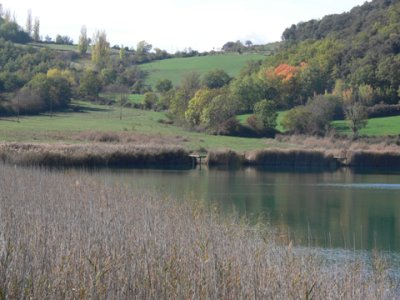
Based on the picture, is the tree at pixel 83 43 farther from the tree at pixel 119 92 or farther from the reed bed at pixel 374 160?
the reed bed at pixel 374 160

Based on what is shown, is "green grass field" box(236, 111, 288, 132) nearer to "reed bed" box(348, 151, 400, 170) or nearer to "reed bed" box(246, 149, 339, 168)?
"reed bed" box(348, 151, 400, 170)

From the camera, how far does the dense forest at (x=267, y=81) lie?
78375mm

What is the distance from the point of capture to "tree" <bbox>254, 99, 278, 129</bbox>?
3078 inches

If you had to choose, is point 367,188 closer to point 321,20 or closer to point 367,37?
point 367,37

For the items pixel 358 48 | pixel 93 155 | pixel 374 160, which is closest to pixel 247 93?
pixel 358 48

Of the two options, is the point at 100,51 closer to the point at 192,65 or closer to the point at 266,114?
the point at 192,65

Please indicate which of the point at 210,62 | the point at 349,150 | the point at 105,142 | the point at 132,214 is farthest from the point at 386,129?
the point at 132,214

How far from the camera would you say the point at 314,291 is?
1129 cm

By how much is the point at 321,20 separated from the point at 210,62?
819 inches

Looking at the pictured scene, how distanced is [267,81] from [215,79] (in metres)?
11.7

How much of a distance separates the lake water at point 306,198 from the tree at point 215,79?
4909 centimetres

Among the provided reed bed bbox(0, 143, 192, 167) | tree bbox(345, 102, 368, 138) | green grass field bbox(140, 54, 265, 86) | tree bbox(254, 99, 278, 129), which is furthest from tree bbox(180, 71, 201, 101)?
reed bed bbox(0, 143, 192, 167)

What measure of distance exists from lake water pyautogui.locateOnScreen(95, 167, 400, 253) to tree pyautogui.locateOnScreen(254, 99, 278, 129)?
22.8 m

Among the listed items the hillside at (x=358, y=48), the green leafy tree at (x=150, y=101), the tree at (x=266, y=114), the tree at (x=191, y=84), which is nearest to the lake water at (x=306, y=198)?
the tree at (x=266, y=114)
